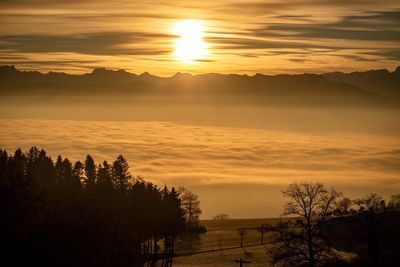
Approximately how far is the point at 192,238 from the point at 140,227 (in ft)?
84.5

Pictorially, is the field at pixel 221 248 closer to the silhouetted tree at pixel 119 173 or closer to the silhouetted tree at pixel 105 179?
the silhouetted tree at pixel 119 173

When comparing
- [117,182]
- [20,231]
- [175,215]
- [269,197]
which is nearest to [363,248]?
[175,215]

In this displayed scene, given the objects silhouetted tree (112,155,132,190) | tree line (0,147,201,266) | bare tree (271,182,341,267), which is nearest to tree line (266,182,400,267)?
bare tree (271,182,341,267)

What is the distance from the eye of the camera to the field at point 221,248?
6819 centimetres

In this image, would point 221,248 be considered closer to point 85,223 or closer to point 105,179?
point 105,179

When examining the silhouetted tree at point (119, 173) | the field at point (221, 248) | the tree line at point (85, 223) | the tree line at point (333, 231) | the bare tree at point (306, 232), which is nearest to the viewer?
the bare tree at point (306, 232)

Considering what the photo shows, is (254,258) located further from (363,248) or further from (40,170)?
(40,170)

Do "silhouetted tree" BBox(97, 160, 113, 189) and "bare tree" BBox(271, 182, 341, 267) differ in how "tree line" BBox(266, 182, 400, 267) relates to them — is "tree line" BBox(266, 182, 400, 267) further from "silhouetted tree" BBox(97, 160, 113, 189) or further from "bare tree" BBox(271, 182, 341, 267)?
"silhouetted tree" BBox(97, 160, 113, 189)

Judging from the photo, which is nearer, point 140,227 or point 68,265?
point 68,265

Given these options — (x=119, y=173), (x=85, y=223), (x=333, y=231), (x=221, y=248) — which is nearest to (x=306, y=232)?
(x=333, y=231)

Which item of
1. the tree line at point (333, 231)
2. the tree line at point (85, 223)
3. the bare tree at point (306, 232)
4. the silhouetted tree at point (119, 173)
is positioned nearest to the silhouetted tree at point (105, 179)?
the tree line at point (85, 223)

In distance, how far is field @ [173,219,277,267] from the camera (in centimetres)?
6819

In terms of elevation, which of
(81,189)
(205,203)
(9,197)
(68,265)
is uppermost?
(205,203)

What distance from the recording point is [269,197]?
176m
